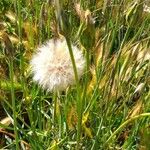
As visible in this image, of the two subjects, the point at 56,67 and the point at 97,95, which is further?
the point at 97,95

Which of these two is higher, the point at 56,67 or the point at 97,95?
the point at 56,67

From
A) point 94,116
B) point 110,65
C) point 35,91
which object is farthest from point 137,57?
point 35,91

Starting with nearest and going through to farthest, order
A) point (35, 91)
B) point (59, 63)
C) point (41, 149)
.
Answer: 1. point (59, 63)
2. point (41, 149)
3. point (35, 91)

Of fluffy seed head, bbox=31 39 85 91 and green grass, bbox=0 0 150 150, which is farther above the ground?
fluffy seed head, bbox=31 39 85 91

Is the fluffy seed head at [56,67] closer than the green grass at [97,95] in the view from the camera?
Yes

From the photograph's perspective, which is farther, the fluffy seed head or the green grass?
the green grass

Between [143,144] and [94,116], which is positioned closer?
[143,144]

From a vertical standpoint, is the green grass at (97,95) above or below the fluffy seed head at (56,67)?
below

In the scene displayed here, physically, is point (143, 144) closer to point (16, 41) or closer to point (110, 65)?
point (110, 65)
